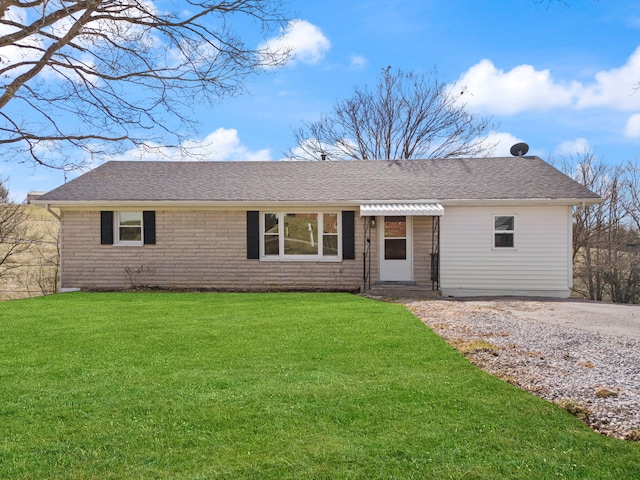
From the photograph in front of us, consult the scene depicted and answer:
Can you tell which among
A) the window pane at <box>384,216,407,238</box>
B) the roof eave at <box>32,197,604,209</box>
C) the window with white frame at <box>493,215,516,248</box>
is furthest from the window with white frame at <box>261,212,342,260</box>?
the window with white frame at <box>493,215,516,248</box>

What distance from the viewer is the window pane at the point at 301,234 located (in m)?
15.0

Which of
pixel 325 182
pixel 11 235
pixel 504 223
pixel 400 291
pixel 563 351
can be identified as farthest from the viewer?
pixel 11 235

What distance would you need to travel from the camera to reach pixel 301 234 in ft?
49.5

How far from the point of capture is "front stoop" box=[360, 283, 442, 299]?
530 inches

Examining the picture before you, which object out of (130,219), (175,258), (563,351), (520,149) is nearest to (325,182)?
(175,258)

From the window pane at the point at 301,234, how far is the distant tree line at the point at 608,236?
15831 mm

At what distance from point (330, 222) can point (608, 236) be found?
17.2 metres

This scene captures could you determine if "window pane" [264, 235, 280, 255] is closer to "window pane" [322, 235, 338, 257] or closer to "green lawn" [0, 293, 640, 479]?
"window pane" [322, 235, 338, 257]

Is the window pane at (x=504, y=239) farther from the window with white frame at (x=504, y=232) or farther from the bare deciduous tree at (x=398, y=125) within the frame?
the bare deciduous tree at (x=398, y=125)

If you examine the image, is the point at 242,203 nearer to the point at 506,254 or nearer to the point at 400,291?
the point at 400,291

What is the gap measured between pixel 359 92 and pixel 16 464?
28644mm

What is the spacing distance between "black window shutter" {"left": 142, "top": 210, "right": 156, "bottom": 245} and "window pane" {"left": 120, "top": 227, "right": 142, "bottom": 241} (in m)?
0.31

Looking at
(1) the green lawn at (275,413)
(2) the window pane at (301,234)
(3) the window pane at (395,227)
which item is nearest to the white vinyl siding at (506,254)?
(3) the window pane at (395,227)

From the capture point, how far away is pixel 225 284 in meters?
15.0
